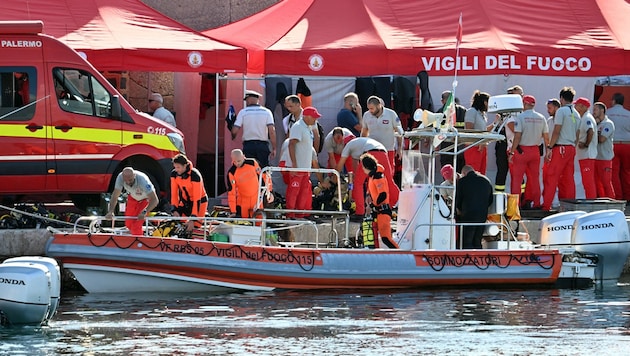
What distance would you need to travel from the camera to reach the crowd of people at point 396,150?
18812 millimetres

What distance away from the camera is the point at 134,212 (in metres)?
18.5

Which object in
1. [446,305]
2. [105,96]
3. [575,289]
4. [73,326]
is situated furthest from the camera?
[105,96]

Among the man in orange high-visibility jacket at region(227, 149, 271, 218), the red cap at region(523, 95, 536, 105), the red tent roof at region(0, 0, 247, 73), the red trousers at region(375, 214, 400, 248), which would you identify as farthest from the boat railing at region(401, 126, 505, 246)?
the red tent roof at region(0, 0, 247, 73)

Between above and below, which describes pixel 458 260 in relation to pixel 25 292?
above

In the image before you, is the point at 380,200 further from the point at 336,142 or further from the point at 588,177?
the point at 588,177

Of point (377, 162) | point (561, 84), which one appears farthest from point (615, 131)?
point (377, 162)

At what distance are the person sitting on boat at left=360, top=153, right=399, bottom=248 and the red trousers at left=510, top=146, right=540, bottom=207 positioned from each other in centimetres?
377

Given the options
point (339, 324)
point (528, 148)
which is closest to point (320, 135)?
point (528, 148)

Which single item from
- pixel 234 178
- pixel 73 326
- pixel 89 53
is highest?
pixel 89 53

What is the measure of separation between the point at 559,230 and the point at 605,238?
579mm

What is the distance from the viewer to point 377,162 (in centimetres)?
1942

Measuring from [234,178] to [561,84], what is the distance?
6.68 metres

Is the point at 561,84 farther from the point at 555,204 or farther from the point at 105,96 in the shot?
the point at 105,96

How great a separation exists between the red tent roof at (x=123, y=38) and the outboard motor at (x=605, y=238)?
5659mm
